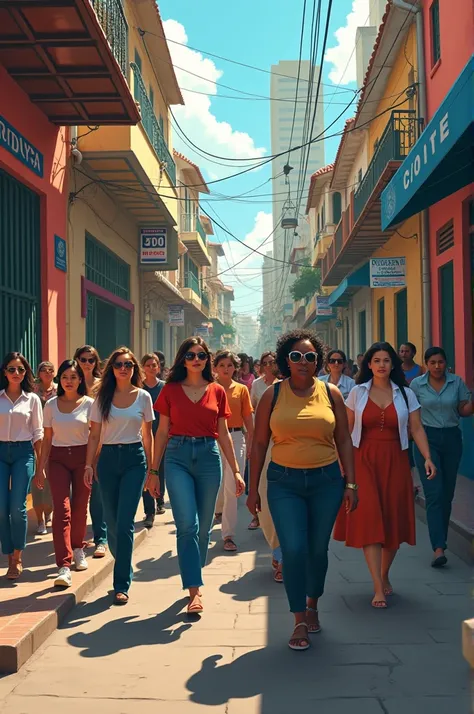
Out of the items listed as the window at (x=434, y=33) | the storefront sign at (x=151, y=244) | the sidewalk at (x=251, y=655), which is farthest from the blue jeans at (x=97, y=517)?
the storefront sign at (x=151, y=244)

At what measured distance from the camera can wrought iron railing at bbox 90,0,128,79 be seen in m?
10.6

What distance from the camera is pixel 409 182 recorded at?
9133mm

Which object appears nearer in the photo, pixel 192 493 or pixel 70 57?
pixel 192 493

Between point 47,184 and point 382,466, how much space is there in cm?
748

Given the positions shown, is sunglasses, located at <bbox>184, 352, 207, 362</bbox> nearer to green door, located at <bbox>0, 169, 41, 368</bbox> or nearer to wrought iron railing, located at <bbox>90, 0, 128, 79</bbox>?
green door, located at <bbox>0, 169, 41, 368</bbox>

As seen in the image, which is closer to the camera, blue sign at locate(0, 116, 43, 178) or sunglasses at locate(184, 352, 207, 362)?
sunglasses at locate(184, 352, 207, 362)

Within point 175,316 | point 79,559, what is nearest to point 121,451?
point 79,559

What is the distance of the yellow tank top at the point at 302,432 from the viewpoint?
14.9 ft

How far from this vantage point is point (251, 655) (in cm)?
436

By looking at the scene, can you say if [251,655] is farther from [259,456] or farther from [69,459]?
[69,459]

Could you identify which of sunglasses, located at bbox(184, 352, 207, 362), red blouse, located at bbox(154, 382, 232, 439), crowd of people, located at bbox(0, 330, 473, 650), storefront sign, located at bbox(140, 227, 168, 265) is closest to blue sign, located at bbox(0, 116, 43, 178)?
crowd of people, located at bbox(0, 330, 473, 650)

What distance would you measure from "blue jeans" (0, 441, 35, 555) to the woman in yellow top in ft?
7.41

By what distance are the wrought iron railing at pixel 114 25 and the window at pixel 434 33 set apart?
5.24m

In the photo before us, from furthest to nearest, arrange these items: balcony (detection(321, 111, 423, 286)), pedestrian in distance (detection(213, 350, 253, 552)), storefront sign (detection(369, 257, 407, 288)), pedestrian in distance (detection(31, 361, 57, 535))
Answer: storefront sign (detection(369, 257, 407, 288)), balcony (detection(321, 111, 423, 286)), pedestrian in distance (detection(31, 361, 57, 535)), pedestrian in distance (detection(213, 350, 253, 552))
